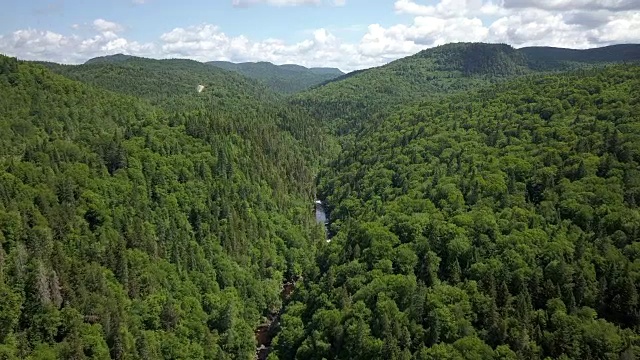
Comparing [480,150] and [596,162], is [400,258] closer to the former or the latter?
[596,162]

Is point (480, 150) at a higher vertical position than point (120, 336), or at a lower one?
higher

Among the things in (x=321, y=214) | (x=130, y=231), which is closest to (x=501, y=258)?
(x=130, y=231)

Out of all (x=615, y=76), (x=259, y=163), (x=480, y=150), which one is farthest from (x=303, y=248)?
(x=615, y=76)

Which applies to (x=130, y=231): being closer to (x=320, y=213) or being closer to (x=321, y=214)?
(x=321, y=214)

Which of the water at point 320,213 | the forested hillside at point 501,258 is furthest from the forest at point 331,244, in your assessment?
the water at point 320,213

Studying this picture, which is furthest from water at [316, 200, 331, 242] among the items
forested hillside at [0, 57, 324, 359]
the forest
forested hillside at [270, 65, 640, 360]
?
forested hillside at [270, 65, 640, 360]

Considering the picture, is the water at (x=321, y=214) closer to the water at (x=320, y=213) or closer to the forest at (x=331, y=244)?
the water at (x=320, y=213)
